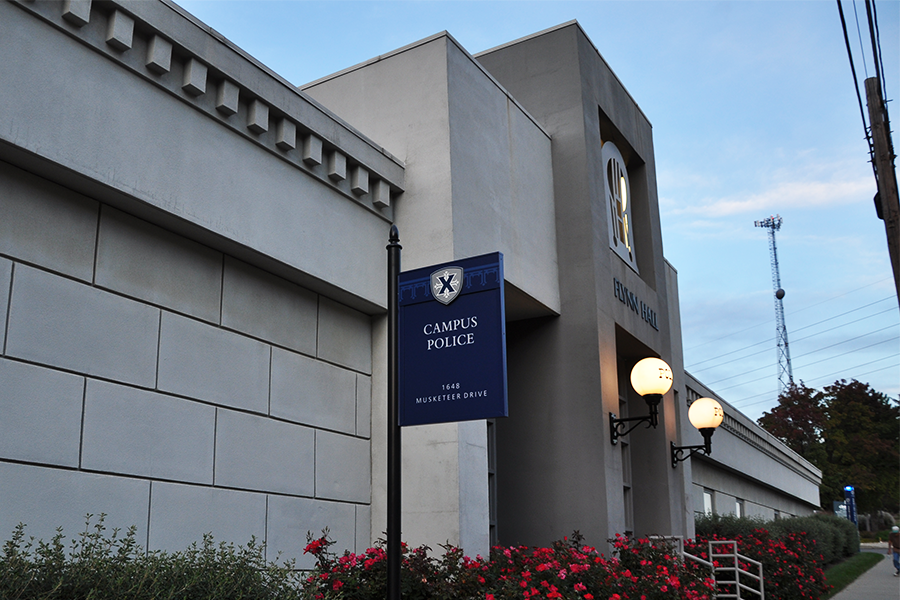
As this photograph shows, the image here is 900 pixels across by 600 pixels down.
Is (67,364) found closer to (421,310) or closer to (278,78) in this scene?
(421,310)

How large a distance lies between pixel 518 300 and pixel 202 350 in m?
4.79


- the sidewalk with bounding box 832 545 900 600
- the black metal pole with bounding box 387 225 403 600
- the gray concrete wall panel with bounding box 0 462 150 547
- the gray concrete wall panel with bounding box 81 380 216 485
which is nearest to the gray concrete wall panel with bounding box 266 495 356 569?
the gray concrete wall panel with bounding box 81 380 216 485

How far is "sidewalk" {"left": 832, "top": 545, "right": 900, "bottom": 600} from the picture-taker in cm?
1697

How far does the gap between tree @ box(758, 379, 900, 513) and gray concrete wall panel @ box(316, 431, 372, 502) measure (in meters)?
58.1

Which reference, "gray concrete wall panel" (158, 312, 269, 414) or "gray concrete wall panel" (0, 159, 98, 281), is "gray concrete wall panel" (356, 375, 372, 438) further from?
"gray concrete wall panel" (0, 159, 98, 281)

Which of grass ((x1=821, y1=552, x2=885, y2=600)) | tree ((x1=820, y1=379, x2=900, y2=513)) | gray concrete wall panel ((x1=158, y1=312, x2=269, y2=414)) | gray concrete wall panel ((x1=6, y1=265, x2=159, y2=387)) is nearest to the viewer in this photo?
gray concrete wall panel ((x1=6, y1=265, x2=159, y2=387))

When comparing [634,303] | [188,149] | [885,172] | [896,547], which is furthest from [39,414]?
[896,547]

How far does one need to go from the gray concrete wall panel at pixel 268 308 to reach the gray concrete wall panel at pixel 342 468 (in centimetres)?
92

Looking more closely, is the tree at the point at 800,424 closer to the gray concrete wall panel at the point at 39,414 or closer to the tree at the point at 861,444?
the tree at the point at 861,444

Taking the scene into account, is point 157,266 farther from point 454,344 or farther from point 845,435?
point 845,435

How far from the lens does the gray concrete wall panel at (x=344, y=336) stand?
8172 millimetres

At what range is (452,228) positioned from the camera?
28.7ft

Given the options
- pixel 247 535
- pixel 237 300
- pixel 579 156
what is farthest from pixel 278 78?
pixel 579 156

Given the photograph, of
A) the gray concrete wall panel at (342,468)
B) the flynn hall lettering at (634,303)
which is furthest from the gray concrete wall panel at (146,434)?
the flynn hall lettering at (634,303)
